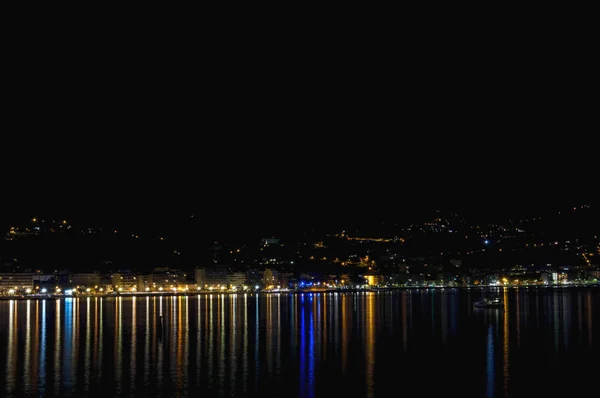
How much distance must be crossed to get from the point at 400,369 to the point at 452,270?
71.9 m

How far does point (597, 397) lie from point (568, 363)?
11.7 ft

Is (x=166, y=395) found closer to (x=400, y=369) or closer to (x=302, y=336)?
(x=400, y=369)

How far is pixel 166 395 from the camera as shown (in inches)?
506

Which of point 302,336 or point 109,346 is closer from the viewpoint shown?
point 109,346

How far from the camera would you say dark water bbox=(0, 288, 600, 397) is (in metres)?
13.5

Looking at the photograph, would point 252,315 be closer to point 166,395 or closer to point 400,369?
point 400,369

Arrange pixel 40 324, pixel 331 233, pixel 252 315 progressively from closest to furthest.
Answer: pixel 40 324
pixel 252 315
pixel 331 233

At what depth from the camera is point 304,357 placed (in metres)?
17.1

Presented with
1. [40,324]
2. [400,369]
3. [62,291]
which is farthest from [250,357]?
[62,291]

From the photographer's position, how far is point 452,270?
85688mm

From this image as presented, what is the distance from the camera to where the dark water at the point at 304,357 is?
1346 centimetres

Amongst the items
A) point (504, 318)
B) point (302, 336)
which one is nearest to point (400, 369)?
point (302, 336)

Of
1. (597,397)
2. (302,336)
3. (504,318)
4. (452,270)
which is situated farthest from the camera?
(452,270)

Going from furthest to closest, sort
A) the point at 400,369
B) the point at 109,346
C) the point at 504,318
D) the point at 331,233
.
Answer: the point at 331,233 → the point at 504,318 → the point at 109,346 → the point at 400,369
